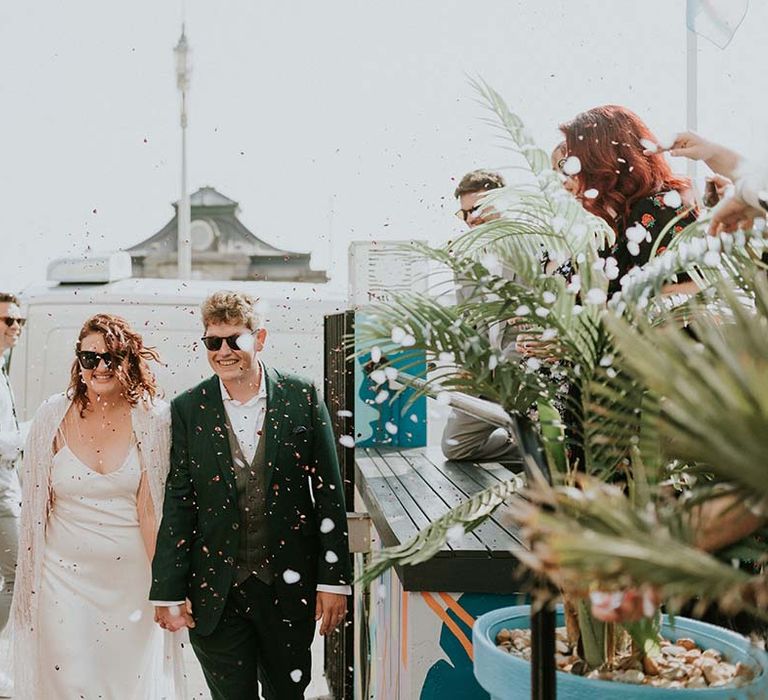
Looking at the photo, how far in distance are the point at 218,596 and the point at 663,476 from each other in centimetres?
162

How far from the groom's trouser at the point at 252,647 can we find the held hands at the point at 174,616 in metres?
0.03

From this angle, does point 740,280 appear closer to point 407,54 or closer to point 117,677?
point 117,677

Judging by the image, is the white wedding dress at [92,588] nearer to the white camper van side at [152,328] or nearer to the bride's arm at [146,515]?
the bride's arm at [146,515]

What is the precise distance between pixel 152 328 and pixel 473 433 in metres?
3.11

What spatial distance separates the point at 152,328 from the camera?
222 inches

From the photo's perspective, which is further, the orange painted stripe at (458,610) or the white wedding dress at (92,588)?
the white wedding dress at (92,588)

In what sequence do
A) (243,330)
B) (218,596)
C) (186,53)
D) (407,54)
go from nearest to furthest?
(218,596) < (243,330) < (407,54) < (186,53)

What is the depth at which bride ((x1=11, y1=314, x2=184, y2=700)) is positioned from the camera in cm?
275

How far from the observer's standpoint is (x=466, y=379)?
123 cm

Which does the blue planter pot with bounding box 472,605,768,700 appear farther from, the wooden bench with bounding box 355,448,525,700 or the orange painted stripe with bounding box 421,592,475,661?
the orange painted stripe with bounding box 421,592,475,661

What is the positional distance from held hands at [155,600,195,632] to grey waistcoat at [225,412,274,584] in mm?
171

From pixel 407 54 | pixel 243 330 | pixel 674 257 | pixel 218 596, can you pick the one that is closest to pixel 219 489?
pixel 218 596

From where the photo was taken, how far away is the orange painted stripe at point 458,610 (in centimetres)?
170

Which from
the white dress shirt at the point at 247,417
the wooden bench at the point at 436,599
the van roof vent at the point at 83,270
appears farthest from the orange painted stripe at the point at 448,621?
the van roof vent at the point at 83,270
